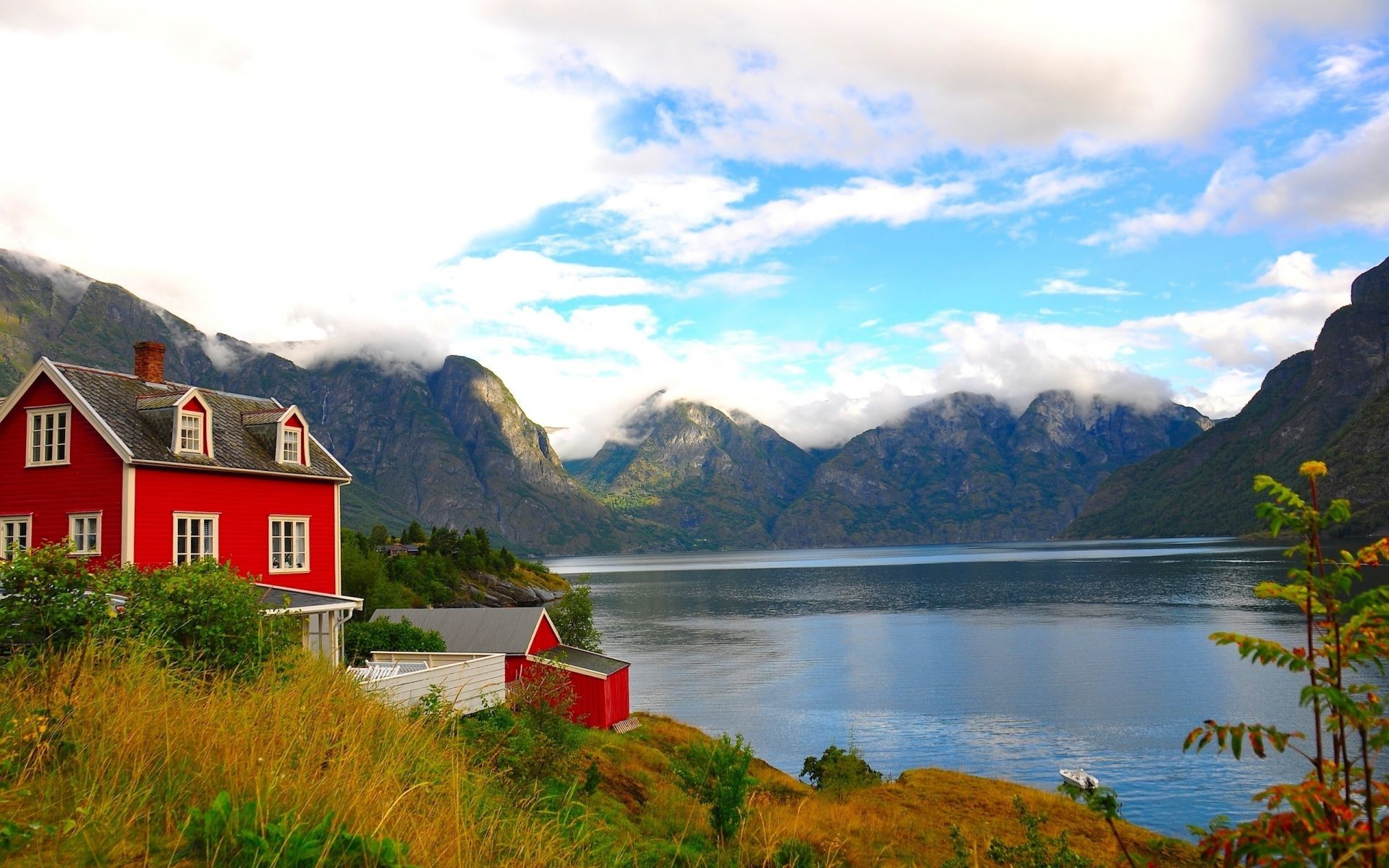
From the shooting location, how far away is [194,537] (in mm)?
29516

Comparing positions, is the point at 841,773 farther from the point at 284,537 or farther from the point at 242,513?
the point at 242,513

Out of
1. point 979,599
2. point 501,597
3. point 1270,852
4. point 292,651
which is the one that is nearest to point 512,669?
point 292,651

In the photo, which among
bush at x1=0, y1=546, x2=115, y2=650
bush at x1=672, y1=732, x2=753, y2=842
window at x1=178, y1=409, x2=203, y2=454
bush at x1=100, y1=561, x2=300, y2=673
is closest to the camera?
bush at x1=0, y1=546, x2=115, y2=650

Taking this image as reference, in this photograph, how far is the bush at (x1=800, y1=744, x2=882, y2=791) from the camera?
38469mm

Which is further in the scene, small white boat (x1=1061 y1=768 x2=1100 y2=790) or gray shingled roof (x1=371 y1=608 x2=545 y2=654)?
gray shingled roof (x1=371 y1=608 x2=545 y2=654)

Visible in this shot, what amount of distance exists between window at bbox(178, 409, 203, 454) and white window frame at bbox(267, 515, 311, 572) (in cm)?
385

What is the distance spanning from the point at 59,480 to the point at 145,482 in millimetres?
3199

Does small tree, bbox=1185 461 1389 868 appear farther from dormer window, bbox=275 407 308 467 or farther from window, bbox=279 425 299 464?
window, bbox=279 425 299 464

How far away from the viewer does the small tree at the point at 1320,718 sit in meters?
4.84

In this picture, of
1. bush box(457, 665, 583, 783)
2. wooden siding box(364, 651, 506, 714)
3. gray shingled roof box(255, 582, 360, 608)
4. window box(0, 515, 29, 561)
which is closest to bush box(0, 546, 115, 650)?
bush box(457, 665, 583, 783)

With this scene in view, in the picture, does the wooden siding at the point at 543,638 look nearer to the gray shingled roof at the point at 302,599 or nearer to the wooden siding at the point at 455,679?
the wooden siding at the point at 455,679

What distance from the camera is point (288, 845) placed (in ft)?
20.2

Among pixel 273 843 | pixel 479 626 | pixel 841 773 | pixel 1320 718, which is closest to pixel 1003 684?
pixel 841 773

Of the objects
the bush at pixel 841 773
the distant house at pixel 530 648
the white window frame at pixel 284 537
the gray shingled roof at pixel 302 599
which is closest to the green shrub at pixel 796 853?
the gray shingled roof at pixel 302 599
